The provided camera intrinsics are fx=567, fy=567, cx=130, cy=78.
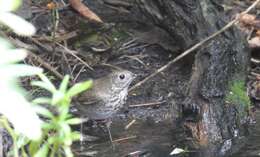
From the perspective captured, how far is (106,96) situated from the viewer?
5211 mm

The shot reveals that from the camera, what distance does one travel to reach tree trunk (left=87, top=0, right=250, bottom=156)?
4523mm

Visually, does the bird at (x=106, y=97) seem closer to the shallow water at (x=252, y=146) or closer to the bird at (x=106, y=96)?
the bird at (x=106, y=96)

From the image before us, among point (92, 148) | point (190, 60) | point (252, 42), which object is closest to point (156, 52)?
point (190, 60)

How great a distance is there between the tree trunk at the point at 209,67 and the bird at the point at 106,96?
0.67 m

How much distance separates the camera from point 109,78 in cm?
538

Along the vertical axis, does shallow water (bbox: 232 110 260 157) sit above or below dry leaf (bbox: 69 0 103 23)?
below

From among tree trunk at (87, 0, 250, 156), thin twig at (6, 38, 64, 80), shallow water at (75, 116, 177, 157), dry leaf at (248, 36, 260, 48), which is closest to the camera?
shallow water at (75, 116, 177, 157)

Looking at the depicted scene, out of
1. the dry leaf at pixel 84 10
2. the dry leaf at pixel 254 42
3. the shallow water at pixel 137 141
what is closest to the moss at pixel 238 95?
the shallow water at pixel 137 141

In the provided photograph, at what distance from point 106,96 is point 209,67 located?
3.28 feet

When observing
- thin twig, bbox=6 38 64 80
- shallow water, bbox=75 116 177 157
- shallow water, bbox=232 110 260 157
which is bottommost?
shallow water, bbox=232 110 260 157

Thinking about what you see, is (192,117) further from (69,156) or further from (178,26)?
(69,156)

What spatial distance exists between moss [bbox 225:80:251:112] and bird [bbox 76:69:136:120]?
38.0 inches

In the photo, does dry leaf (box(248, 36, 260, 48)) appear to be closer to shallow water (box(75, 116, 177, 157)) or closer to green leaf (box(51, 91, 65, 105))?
shallow water (box(75, 116, 177, 157))

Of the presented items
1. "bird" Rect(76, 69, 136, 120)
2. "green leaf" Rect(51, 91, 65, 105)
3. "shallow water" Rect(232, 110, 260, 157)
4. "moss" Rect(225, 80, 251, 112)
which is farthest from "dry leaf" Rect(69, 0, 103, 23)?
"green leaf" Rect(51, 91, 65, 105)
